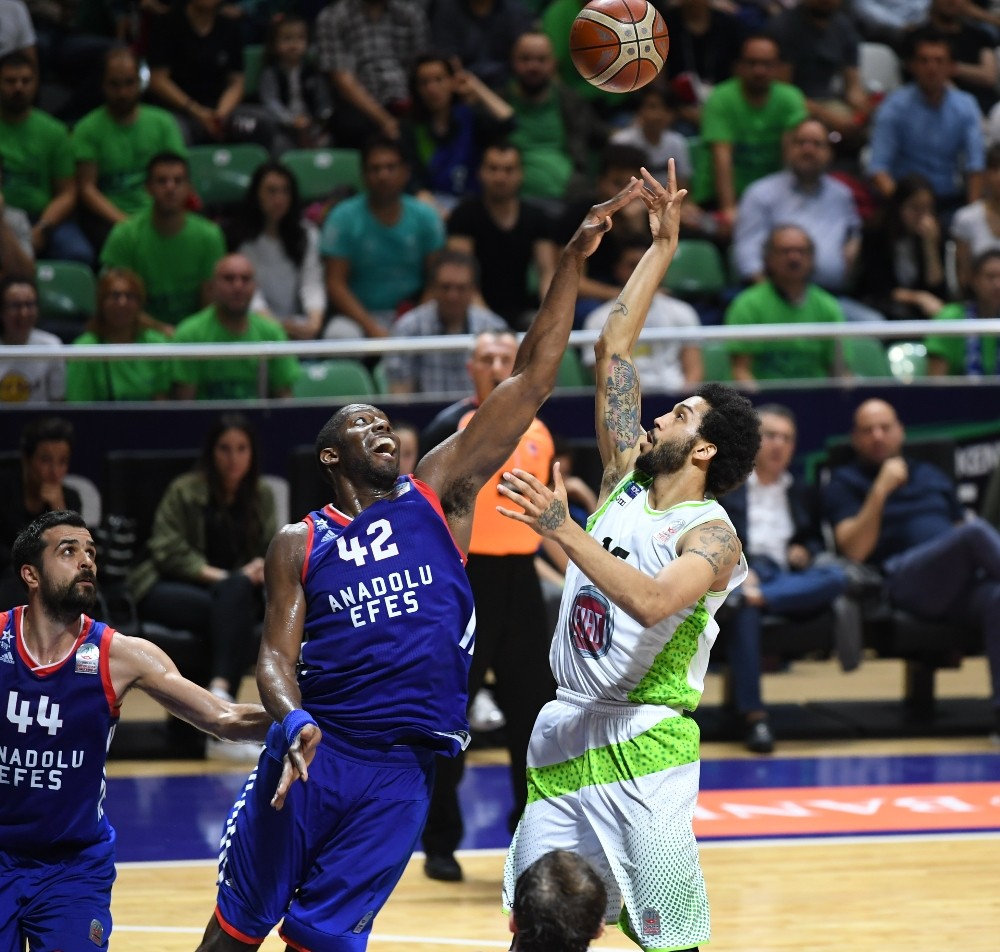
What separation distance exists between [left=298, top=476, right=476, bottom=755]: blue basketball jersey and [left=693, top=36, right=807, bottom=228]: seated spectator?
7.70 m

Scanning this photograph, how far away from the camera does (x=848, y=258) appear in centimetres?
1132

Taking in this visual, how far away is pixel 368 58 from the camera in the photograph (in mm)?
11758

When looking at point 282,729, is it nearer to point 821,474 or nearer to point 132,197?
point 821,474

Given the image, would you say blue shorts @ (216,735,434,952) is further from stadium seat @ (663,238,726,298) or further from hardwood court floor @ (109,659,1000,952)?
stadium seat @ (663,238,726,298)

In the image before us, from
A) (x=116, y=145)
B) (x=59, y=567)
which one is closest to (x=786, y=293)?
(x=116, y=145)

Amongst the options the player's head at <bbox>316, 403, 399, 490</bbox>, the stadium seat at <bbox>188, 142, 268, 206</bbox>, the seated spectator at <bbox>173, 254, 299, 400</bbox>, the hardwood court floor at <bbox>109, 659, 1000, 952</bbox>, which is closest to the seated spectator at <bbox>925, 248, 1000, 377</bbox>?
the hardwood court floor at <bbox>109, 659, 1000, 952</bbox>

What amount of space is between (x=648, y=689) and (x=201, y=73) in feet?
26.8

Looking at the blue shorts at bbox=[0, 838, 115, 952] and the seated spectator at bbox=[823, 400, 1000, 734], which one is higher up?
the blue shorts at bbox=[0, 838, 115, 952]

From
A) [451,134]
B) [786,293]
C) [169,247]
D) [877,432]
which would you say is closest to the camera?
[877,432]

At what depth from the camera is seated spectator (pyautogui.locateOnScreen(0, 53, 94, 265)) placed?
1048 centimetres

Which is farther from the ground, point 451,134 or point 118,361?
point 451,134

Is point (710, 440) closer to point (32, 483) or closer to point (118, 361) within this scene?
point (32, 483)

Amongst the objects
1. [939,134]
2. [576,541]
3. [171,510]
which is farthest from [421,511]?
[939,134]

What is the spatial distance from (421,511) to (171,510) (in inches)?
177
